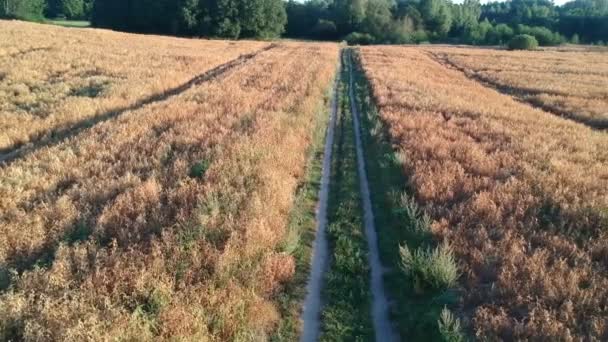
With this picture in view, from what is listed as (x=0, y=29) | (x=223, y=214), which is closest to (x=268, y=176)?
(x=223, y=214)

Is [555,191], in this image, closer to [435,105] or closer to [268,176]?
[268,176]

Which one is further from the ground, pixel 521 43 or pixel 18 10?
pixel 18 10

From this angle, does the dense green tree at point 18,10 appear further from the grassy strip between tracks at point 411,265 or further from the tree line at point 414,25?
the grassy strip between tracks at point 411,265

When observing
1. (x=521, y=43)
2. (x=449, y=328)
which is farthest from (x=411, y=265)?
(x=521, y=43)

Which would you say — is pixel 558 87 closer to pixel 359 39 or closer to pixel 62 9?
pixel 359 39

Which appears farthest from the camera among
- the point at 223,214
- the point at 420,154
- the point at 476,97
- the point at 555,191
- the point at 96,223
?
the point at 476,97

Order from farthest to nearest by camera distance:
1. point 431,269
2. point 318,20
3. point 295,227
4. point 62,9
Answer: point 62,9 → point 318,20 → point 295,227 → point 431,269

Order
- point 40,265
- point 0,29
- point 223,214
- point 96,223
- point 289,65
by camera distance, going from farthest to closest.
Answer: point 0,29
point 289,65
point 223,214
point 96,223
point 40,265
